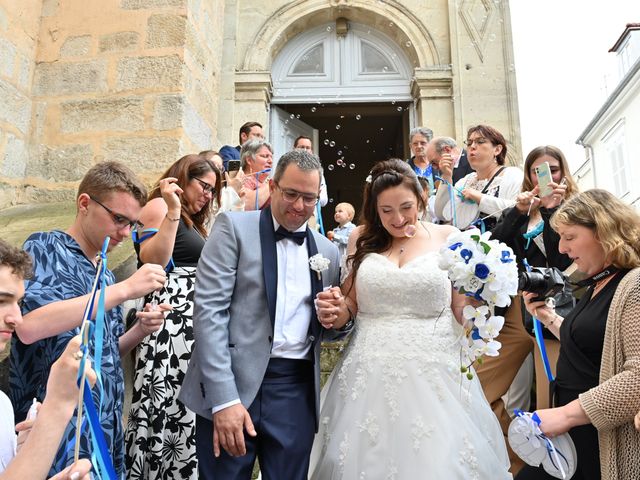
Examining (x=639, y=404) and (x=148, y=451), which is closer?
(x=639, y=404)

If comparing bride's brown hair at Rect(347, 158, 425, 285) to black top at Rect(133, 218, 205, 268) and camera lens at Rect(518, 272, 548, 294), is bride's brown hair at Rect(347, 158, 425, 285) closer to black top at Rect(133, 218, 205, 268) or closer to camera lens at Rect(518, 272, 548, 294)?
camera lens at Rect(518, 272, 548, 294)

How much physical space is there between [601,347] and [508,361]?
1422 millimetres

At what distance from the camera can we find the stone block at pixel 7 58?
6297mm

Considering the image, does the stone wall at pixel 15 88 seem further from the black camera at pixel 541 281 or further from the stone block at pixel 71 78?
the black camera at pixel 541 281

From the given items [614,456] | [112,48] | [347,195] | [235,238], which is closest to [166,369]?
[235,238]

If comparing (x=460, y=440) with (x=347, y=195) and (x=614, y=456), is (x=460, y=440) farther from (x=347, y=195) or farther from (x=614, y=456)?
(x=347, y=195)

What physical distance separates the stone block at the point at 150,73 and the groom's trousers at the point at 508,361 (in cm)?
501

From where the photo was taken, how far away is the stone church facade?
6711 mm

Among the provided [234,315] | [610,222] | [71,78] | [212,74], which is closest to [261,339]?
[234,315]

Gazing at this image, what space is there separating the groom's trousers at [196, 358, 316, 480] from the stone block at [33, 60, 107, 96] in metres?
5.81

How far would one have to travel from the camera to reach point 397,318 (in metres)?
2.66

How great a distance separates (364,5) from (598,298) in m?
8.12

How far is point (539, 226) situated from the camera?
3570 mm

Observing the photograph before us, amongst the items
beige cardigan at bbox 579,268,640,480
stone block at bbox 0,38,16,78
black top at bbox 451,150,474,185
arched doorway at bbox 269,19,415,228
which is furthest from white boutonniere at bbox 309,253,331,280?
arched doorway at bbox 269,19,415,228
